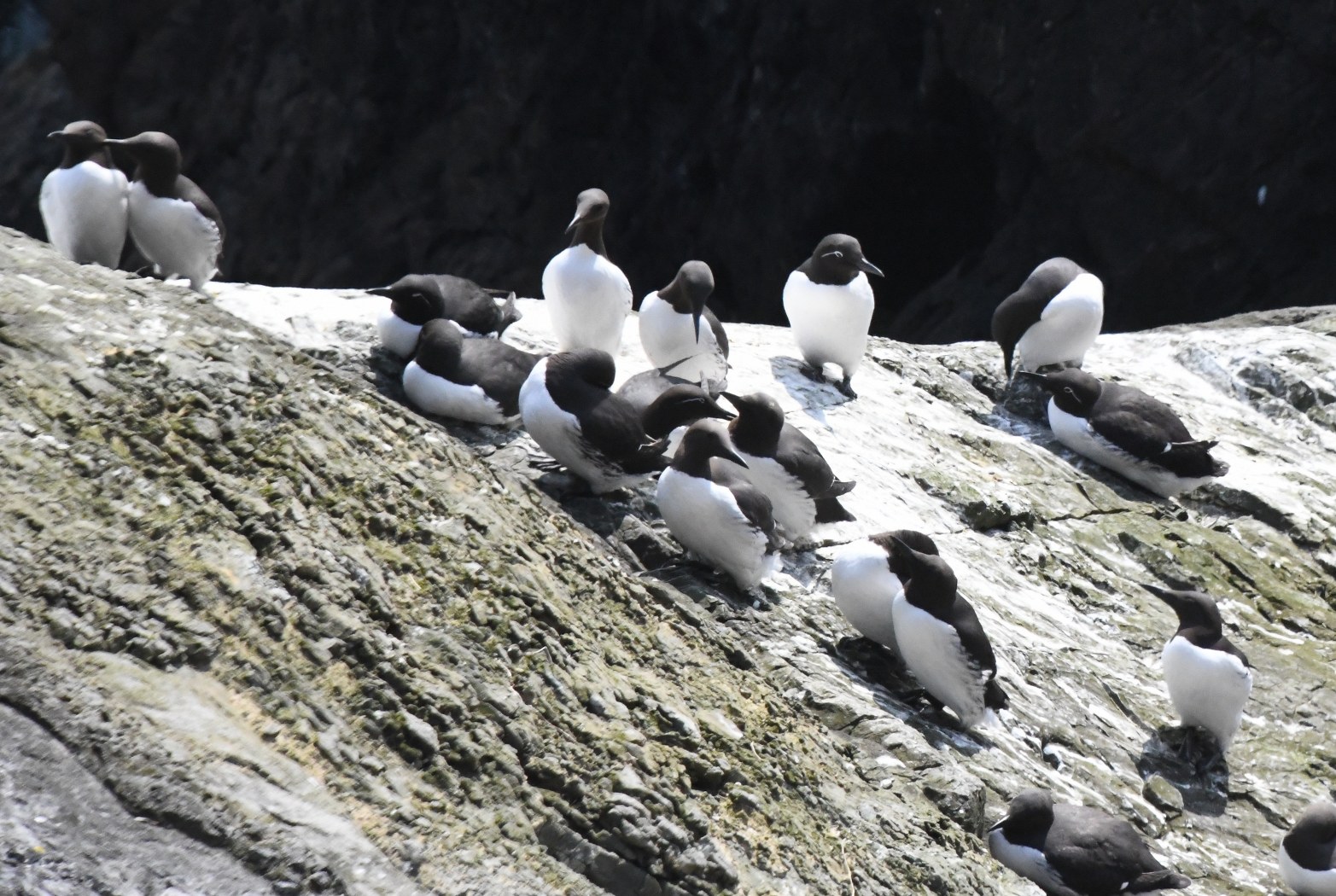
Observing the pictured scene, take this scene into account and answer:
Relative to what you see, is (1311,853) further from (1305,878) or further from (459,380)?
(459,380)

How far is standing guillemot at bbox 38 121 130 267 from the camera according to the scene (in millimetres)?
7371

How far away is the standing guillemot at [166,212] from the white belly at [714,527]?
2.73 m

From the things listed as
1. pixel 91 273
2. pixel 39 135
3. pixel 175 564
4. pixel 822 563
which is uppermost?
pixel 91 273

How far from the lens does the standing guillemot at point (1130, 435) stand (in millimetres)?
9289

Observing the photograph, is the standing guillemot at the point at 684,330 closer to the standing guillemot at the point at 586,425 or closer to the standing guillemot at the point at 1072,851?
the standing guillemot at the point at 586,425

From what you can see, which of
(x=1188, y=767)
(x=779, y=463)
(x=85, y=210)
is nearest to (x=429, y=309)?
(x=85, y=210)

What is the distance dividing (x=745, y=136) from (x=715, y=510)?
47.6ft

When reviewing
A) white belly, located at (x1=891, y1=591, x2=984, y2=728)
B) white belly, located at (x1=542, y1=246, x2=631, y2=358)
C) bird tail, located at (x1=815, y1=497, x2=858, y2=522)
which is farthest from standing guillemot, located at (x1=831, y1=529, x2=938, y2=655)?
white belly, located at (x1=542, y1=246, x2=631, y2=358)

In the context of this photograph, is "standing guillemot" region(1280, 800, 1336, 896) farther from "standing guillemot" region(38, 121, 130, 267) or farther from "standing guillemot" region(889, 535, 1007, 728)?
"standing guillemot" region(38, 121, 130, 267)

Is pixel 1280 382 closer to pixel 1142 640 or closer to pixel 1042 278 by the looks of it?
pixel 1042 278

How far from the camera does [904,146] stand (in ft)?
62.2

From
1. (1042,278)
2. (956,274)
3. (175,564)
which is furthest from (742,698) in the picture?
(956,274)

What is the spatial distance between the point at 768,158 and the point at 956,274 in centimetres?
294

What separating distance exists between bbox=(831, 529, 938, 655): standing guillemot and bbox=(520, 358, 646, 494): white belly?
0.96m
